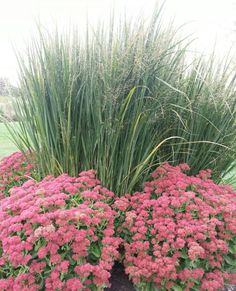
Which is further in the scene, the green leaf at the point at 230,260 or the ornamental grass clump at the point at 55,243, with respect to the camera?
the green leaf at the point at 230,260

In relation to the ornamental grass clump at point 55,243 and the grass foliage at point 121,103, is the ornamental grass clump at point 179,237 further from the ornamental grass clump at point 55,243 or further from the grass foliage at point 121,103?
the grass foliage at point 121,103

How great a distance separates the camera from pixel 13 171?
2.41m

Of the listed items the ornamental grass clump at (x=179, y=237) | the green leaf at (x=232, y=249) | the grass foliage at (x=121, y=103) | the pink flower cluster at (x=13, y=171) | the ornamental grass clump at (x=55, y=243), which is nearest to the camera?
the ornamental grass clump at (x=55, y=243)

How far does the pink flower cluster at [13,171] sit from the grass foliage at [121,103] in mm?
183

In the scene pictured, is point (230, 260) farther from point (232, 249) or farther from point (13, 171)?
point (13, 171)

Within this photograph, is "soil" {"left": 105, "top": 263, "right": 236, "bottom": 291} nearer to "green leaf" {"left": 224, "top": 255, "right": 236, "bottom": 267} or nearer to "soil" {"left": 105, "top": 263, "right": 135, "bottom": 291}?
"soil" {"left": 105, "top": 263, "right": 135, "bottom": 291}

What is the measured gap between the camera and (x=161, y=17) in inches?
75.7

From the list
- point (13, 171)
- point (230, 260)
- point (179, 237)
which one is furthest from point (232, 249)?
point (13, 171)

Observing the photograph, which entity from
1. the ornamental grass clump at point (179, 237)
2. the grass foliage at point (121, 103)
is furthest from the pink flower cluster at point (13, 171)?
the ornamental grass clump at point (179, 237)

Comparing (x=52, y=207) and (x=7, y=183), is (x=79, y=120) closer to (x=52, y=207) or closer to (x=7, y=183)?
(x=52, y=207)

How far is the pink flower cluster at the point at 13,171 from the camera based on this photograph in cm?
229

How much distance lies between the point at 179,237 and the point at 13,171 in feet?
4.58

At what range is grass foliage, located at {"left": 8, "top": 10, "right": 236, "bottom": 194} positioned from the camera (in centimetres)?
184

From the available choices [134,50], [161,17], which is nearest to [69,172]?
[134,50]
